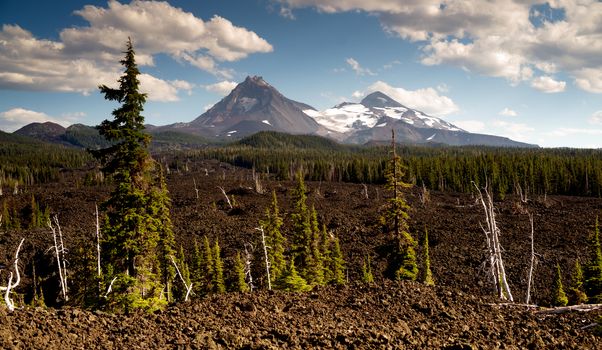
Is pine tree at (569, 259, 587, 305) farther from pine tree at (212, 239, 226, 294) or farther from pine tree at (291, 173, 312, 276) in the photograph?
pine tree at (212, 239, 226, 294)

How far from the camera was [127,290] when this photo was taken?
17.7 m

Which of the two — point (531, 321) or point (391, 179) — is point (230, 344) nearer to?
point (531, 321)

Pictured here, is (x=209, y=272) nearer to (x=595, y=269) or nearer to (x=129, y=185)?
(x=129, y=185)

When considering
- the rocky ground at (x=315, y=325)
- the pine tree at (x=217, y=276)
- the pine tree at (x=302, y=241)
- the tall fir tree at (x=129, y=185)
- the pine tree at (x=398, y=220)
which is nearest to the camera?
the rocky ground at (x=315, y=325)

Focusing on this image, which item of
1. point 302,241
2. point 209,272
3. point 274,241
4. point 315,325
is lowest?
point 209,272

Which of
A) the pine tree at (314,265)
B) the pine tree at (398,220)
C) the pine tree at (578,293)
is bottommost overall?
the pine tree at (578,293)

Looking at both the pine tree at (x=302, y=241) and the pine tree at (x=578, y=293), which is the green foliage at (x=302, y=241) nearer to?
the pine tree at (x=302, y=241)

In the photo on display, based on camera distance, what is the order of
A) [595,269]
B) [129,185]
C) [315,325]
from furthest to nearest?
[595,269] → [129,185] → [315,325]

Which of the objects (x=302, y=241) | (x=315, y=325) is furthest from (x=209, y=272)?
(x=315, y=325)

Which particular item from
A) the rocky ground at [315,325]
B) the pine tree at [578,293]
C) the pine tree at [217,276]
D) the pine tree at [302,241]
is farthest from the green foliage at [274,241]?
the pine tree at [578,293]

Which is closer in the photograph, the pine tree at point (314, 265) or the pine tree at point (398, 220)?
the pine tree at point (398, 220)

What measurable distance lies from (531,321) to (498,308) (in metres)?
1.12

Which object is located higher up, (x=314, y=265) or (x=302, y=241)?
(x=302, y=241)

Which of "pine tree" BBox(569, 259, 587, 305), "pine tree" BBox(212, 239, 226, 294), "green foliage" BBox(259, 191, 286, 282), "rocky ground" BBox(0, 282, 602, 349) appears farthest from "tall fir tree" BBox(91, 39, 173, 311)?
"pine tree" BBox(569, 259, 587, 305)
